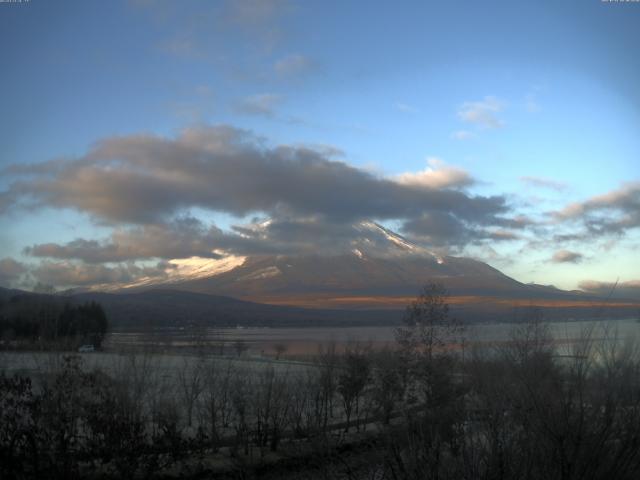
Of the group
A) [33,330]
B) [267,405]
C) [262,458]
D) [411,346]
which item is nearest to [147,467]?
[262,458]

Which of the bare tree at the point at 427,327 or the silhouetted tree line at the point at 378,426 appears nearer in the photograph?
the silhouetted tree line at the point at 378,426

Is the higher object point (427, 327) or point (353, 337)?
point (427, 327)

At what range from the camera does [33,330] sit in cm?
5125

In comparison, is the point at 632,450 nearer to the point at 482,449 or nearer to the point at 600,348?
the point at 482,449

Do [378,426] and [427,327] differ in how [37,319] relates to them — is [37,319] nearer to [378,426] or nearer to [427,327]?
[427,327]

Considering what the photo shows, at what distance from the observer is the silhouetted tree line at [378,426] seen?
7457 mm

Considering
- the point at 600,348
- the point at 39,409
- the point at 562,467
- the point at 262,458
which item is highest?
the point at 600,348

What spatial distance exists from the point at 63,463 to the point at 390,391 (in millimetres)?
20903

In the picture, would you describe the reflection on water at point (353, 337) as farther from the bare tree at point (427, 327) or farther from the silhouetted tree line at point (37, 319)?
the silhouetted tree line at point (37, 319)

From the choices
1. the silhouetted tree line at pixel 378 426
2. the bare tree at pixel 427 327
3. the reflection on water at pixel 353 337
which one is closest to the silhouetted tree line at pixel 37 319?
the reflection on water at pixel 353 337

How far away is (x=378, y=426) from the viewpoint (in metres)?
19.1

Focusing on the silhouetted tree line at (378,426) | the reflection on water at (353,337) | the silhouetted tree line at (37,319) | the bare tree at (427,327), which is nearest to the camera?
the silhouetted tree line at (378,426)

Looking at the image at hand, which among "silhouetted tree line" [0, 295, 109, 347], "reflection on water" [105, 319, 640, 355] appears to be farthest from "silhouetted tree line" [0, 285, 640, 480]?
"silhouetted tree line" [0, 295, 109, 347]

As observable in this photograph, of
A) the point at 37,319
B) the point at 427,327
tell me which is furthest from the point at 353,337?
the point at 37,319
